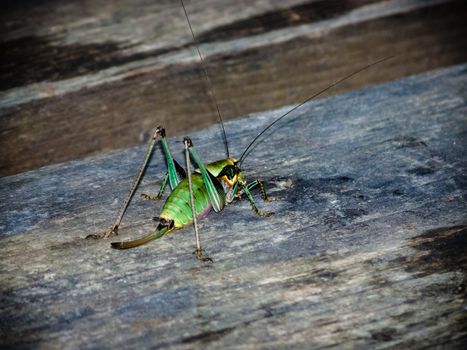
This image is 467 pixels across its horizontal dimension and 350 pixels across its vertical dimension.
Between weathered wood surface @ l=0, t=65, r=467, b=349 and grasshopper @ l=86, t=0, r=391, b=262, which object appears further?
grasshopper @ l=86, t=0, r=391, b=262

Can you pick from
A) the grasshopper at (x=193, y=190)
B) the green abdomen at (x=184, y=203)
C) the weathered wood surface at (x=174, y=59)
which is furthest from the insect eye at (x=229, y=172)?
the weathered wood surface at (x=174, y=59)

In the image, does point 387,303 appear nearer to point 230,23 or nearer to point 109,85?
point 109,85

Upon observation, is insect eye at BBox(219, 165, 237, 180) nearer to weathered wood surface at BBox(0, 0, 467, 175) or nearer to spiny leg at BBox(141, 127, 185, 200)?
spiny leg at BBox(141, 127, 185, 200)

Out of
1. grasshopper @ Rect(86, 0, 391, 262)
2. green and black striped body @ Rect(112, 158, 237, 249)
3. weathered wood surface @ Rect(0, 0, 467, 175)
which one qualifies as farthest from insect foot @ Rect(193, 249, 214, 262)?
weathered wood surface @ Rect(0, 0, 467, 175)

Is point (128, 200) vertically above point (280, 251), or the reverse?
point (128, 200)

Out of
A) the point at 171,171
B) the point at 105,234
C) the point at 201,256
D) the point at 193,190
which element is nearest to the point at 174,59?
the point at 171,171

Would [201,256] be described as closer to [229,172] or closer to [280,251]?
[280,251]
